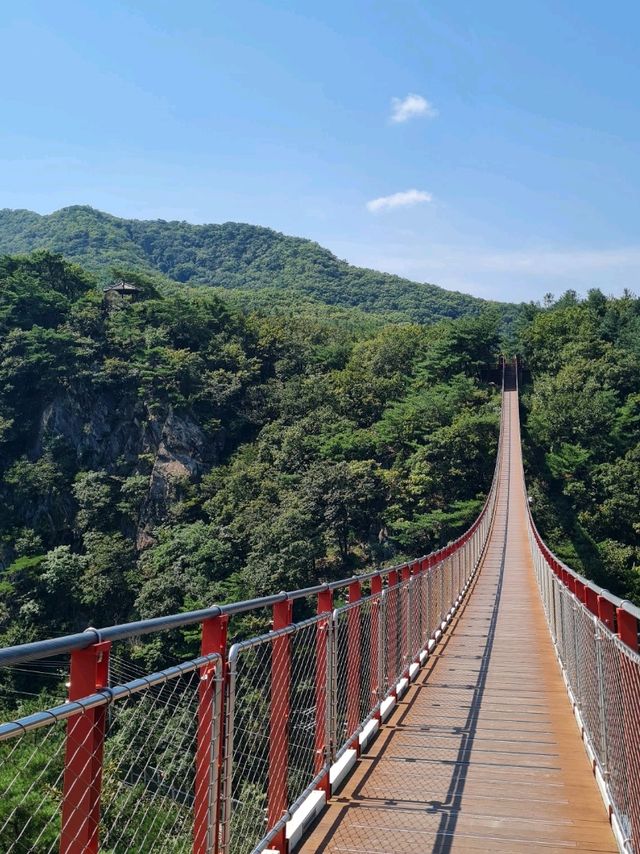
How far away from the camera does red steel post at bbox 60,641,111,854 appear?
5.32ft

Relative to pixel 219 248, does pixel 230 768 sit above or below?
below

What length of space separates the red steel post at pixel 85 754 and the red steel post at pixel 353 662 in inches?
105

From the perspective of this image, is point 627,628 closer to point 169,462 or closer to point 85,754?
point 85,754

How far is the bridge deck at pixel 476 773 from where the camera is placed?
3.20 meters

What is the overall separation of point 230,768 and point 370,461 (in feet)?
112

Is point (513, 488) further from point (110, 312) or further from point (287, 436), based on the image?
point (110, 312)

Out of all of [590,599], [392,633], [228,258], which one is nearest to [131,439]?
[392,633]

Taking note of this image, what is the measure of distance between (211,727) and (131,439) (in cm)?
4190

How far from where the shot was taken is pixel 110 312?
159 feet

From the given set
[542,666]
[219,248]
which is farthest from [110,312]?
[219,248]

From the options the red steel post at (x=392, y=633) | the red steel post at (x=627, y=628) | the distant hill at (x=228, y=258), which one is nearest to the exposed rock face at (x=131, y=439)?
the red steel post at (x=392, y=633)

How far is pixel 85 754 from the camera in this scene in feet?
5.44

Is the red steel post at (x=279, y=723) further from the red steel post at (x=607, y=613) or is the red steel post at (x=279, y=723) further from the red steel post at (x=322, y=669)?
the red steel post at (x=607, y=613)

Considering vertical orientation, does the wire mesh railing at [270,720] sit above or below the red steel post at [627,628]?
below
